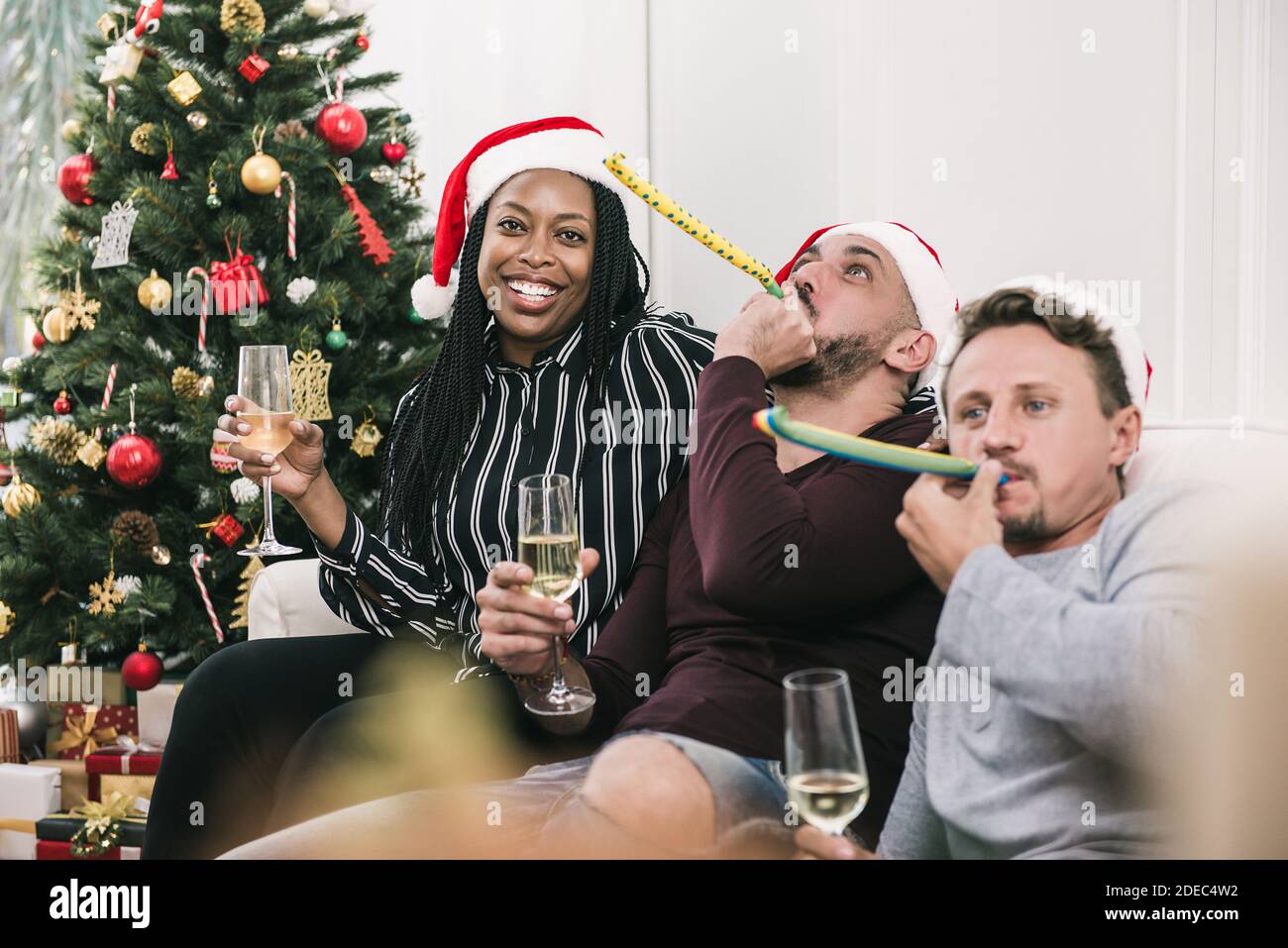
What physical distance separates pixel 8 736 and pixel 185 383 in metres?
0.98

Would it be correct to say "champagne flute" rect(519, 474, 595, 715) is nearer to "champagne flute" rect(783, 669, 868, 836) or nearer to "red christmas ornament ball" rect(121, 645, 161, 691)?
"champagne flute" rect(783, 669, 868, 836)

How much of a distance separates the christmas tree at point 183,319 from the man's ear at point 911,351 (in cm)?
139

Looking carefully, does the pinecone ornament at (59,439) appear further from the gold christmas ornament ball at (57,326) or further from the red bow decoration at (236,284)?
the red bow decoration at (236,284)

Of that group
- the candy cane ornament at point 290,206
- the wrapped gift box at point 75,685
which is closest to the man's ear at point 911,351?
the candy cane ornament at point 290,206

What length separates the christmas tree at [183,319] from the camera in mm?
2549

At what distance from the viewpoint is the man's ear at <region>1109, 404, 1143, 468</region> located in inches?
46.4

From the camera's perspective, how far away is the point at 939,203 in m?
2.40

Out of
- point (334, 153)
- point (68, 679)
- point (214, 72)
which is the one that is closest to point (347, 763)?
point (68, 679)

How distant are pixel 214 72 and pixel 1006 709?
239cm

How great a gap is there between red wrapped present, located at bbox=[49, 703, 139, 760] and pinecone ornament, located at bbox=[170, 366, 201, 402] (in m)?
0.83

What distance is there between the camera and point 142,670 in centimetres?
258

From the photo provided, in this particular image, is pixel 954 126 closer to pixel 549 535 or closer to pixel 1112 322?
pixel 1112 322

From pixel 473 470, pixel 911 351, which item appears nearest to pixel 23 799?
pixel 473 470
